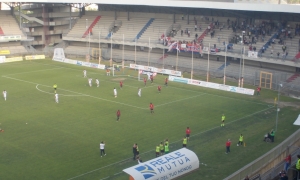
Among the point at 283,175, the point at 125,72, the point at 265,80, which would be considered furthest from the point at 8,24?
the point at 283,175

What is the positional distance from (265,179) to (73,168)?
11514 millimetres

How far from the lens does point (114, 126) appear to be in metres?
37.4

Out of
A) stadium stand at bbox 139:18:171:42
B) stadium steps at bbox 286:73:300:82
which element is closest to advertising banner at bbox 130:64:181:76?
stadium stand at bbox 139:18:171:42

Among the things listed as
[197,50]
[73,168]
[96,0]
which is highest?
[96,0]

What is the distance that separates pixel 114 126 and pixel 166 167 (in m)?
12.4

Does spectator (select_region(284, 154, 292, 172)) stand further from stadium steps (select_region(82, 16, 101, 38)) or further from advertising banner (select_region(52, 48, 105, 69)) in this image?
stadium steps (select_region(82, 16, 101, 38))

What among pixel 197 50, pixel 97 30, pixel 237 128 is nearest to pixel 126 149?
pixel 237 128

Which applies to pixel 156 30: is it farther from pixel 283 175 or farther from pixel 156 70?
pixel 283 175

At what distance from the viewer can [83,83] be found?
54.8 meters

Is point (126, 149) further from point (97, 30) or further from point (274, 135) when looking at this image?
point (97, 30)

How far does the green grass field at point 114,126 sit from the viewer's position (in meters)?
29.2

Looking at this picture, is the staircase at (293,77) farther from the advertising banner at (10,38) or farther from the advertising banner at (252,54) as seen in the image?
the advertising banner at (10,38)

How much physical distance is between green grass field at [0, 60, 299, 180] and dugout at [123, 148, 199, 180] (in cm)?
87

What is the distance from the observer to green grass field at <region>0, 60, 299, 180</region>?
29219mm
